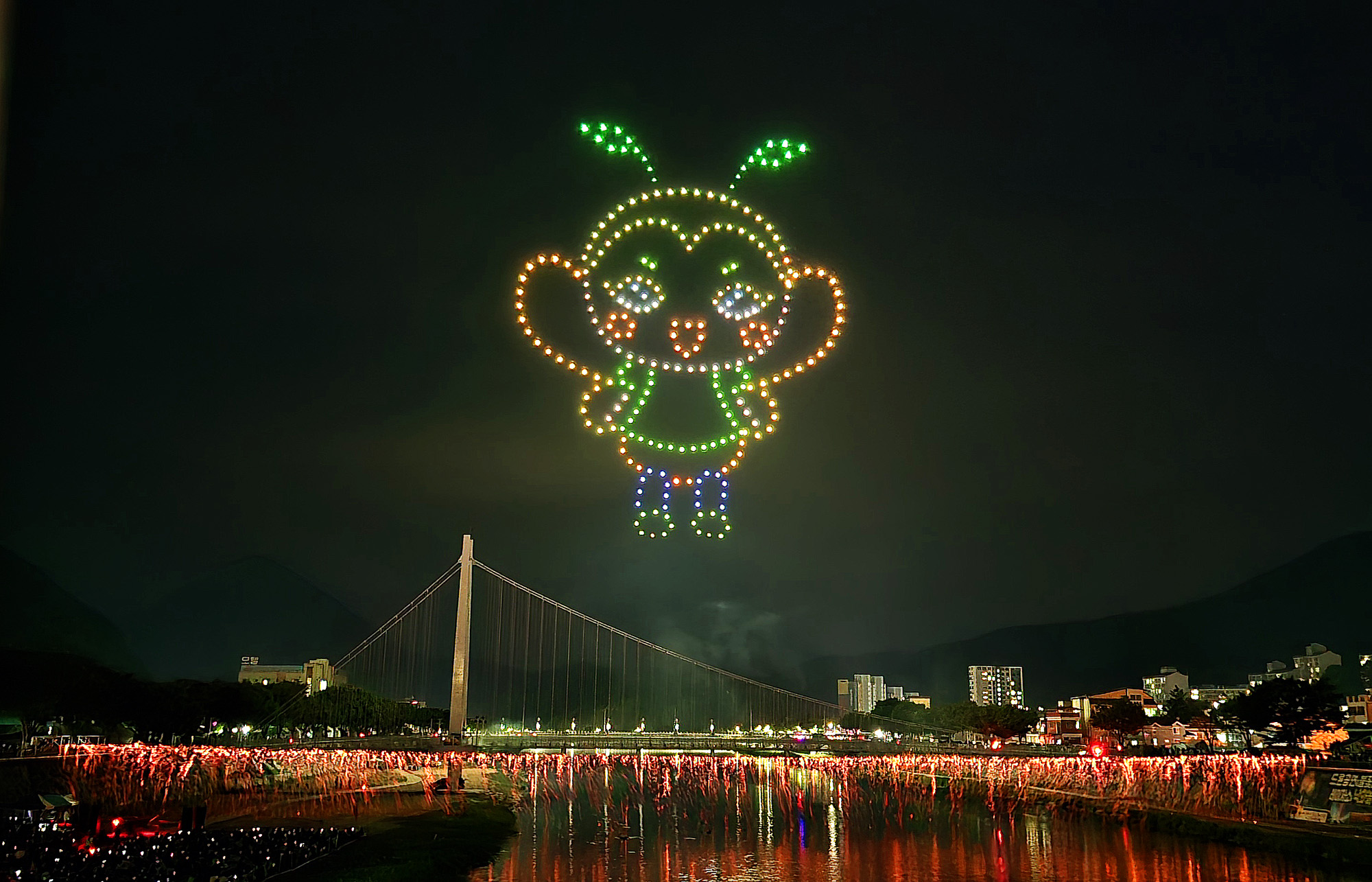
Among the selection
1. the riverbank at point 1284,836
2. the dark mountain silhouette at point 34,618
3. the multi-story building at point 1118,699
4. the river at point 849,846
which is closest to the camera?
the riverbank at point 1284,836

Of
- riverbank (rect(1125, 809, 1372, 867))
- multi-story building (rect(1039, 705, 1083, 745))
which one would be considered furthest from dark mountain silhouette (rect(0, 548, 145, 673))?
riverbank (rect(1125, 809, 1372, 867))

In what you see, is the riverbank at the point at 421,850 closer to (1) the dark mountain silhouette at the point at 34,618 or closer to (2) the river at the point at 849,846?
(2) the river at the point at 849,846

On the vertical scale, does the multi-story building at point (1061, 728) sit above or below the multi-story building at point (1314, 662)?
below

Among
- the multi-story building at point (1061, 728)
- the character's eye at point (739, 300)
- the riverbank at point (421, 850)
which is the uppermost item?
the character's eye at point (739, 300)

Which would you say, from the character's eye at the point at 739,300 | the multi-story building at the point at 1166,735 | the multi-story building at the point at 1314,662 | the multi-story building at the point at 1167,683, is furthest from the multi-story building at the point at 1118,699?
the character's eye at the point at 739,300

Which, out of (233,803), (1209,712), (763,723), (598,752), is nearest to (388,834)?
(233,803)

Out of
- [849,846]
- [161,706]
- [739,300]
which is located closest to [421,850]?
[849,846]

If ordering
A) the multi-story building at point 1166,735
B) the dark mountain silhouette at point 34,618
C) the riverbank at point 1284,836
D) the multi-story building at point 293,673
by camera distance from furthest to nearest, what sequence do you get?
the dark mountain silhouette at point 34,618 < the multi-story building at point 293,673 < the multi-story building at point 1166,735 < the riverbank at point 1284,836
